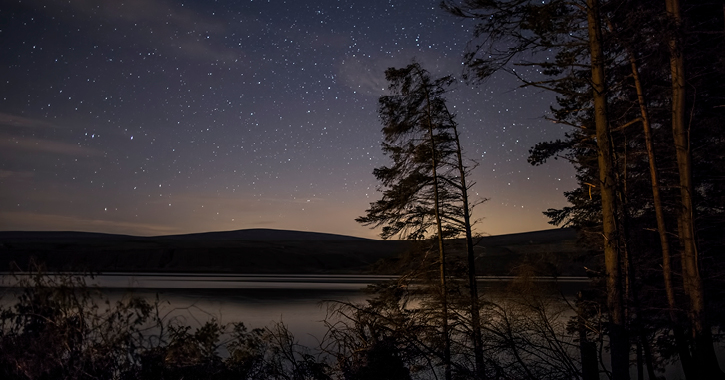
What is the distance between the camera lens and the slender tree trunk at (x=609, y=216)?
8.79 m

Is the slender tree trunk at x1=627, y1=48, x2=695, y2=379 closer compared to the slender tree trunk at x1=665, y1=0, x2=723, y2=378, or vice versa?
the slender tree trunk at x1=665, y1=0, x2=723, y2=378

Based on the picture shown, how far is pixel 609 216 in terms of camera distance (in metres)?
9.05

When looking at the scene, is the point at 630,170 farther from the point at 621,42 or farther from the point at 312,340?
the point at 312,340

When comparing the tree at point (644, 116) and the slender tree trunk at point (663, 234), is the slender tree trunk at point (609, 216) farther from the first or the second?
the slender tree trunk at point (663, 234)

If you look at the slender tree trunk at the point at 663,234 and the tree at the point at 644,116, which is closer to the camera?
the tree at the point at 644,116

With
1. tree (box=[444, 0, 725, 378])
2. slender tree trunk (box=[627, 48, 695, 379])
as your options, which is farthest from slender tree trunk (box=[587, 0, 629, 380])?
slender tree trunk (box=[627, 48, 695, 379])

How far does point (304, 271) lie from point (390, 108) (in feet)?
356

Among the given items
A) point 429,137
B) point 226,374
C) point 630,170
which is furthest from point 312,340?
point 226,374

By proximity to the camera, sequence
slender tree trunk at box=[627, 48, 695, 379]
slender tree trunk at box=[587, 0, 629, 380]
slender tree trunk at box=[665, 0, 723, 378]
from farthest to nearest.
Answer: slender tree trunk at box=[627, 48, 695, 379], slender tree trunk at box=[665, 0, 723, 378], slender tree trunk at box=[587, 0, 629, 380]

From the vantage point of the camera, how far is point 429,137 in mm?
20000

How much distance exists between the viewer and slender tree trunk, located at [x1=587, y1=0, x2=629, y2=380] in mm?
8789

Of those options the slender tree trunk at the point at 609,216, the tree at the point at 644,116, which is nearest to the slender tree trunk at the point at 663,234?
the tree at the point at 644,116

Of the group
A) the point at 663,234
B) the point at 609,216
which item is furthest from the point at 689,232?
the point at 609,216

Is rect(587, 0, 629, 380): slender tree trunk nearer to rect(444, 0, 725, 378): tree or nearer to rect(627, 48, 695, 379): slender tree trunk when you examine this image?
rect(444, 0, 725, 378): tree
